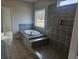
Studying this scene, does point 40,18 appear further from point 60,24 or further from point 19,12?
point 60,24

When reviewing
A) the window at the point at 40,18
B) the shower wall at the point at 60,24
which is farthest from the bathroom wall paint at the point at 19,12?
the shower wall at the point at 60,24

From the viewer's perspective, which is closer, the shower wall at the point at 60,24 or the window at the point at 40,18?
the shower wall at the point at 60,24

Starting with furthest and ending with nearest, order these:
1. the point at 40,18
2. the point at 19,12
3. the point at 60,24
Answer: the point at 19,12
the point at 40,18
the point at 60,24

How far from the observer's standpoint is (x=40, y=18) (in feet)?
11.5

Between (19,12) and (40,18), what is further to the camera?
(19,12)

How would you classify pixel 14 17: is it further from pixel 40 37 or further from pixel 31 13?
pixel 40 37

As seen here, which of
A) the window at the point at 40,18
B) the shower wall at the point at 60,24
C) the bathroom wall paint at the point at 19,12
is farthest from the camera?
the bathroom wall paint at the point at 19,12

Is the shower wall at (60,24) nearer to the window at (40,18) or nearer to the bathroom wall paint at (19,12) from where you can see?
the window at (40,18)

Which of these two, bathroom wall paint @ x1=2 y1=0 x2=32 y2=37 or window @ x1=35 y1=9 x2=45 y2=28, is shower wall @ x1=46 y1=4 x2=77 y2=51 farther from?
bathroom wall paint @ x1=2 y1=0 x2=32 y2=37

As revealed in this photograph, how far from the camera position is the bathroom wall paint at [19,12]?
3737 millimetres

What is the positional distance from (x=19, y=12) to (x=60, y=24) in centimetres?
212

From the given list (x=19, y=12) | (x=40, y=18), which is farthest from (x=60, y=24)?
(x=19, y=12)

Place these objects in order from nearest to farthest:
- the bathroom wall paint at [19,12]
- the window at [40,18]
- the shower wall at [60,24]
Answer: the shower wall at [60,24] → the window at [40,18] → the bathroom wall paint at [19,12]

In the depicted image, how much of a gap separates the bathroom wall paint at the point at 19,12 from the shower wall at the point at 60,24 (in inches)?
44.6
